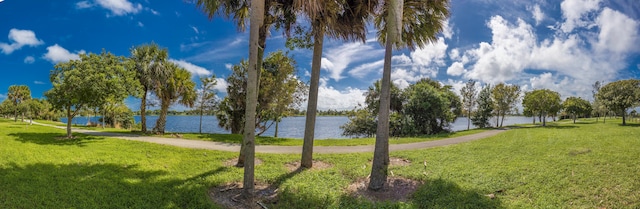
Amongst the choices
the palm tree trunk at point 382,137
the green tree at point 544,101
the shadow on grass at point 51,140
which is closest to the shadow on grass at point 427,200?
the palm tree trunk at point 382,137

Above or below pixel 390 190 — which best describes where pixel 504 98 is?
above

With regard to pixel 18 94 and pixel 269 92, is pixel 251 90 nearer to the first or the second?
pixel 269 92

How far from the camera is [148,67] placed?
66.2 ft

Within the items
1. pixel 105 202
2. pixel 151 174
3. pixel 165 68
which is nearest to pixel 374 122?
pixel 165 68

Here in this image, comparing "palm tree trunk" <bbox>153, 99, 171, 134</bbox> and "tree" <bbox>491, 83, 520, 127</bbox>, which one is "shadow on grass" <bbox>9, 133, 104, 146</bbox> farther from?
"tree" <bbox>491, 83, 520, 127</bbox>

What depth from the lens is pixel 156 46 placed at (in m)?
20.9

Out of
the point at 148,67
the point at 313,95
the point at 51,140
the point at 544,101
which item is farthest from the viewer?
the point at 544,101

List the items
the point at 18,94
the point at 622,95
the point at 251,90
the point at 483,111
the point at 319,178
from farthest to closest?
1. the point at 18,94
2. the point at 483,111
3. the point at 622,95
4. the point at 319,178
5. the point at 251,90

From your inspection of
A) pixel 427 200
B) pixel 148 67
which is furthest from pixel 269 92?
pixel 427 200

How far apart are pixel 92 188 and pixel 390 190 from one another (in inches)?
277

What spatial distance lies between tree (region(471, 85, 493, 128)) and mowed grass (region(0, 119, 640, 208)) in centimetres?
2501

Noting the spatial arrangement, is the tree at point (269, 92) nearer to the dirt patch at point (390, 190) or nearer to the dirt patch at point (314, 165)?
the dirt patch at point (314, 165)

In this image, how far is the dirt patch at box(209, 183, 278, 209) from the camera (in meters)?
6.21

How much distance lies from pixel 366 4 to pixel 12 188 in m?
10.1
